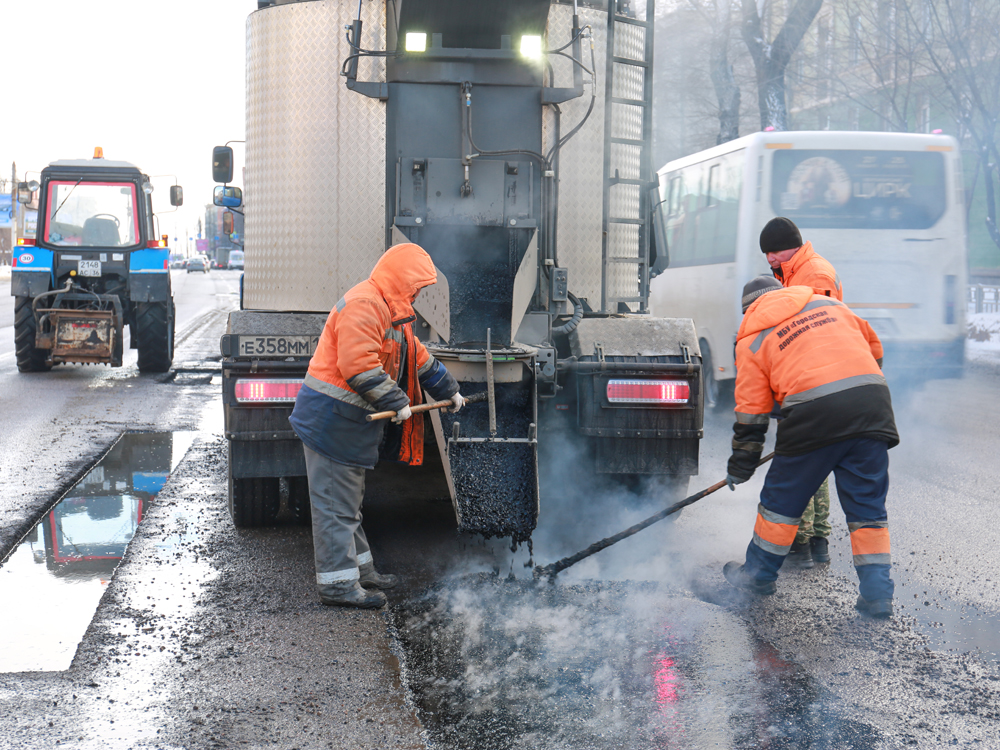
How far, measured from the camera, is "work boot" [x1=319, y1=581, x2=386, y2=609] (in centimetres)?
438

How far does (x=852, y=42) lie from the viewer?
829 inches

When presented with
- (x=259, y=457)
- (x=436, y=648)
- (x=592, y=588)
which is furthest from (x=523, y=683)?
(x=259, y=457)

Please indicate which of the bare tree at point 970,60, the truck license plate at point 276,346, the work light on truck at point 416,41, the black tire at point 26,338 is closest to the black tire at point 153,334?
the black tire at point 26,338

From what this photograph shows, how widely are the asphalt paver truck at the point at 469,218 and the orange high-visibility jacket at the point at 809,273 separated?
2.10 ft

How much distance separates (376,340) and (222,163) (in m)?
3.25

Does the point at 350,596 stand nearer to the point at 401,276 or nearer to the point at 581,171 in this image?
the point at 401,276

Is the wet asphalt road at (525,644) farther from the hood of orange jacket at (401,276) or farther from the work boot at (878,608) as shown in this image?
the hood of orange jacket at (401,276)

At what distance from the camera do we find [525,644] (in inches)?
153

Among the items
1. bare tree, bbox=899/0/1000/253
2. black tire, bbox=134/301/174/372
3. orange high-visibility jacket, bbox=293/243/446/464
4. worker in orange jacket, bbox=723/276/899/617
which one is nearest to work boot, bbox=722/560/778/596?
worker in orange jacket, bbox=723/276/899/617

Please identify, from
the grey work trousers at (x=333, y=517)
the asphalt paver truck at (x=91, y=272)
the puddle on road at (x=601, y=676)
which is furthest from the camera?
the asphalt paver truck at (x=91, y=272)

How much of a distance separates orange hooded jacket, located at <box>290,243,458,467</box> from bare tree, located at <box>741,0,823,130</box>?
19.1 metres

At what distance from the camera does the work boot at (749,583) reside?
14.9 ft

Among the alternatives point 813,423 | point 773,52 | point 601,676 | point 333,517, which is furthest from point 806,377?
point 773,52

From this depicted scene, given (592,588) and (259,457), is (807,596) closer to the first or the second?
(592,588)
